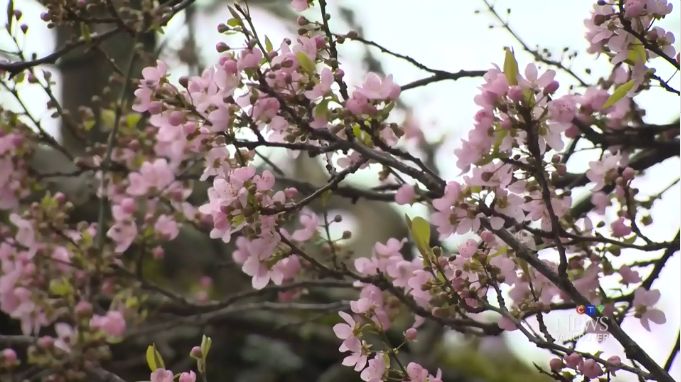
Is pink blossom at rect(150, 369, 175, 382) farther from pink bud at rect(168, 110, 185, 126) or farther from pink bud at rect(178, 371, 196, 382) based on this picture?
pink bud at rect(168, 110, 185, 126)

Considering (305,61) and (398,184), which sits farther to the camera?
(398,184)

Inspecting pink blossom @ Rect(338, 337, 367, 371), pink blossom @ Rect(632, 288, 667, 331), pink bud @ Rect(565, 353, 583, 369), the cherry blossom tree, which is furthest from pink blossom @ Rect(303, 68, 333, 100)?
pink blossom @ Rect(632, 288, 667, 331)

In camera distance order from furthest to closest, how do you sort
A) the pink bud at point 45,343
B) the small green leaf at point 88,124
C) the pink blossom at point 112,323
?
the small green leaf at point 88,124
the pink blossom at point 112,323
the pink bud at point 45,343

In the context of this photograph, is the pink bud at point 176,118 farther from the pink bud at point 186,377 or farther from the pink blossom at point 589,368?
the pink blossom at point 589,368

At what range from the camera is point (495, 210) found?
46.6 inches

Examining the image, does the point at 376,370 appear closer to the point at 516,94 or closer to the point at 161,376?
the point at 161,376

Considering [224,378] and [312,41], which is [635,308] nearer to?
[312,41]

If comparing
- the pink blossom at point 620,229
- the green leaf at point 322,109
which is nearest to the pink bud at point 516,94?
the green leaf at point 322,109

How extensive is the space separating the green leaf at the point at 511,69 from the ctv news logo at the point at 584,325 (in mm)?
301

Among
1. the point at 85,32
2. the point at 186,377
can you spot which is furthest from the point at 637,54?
the point at 85,32

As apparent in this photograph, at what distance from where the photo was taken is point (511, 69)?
1.06 meters

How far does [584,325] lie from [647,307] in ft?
0.60

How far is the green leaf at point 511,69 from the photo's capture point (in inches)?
41.6

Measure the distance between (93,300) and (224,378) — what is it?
1.25 m
